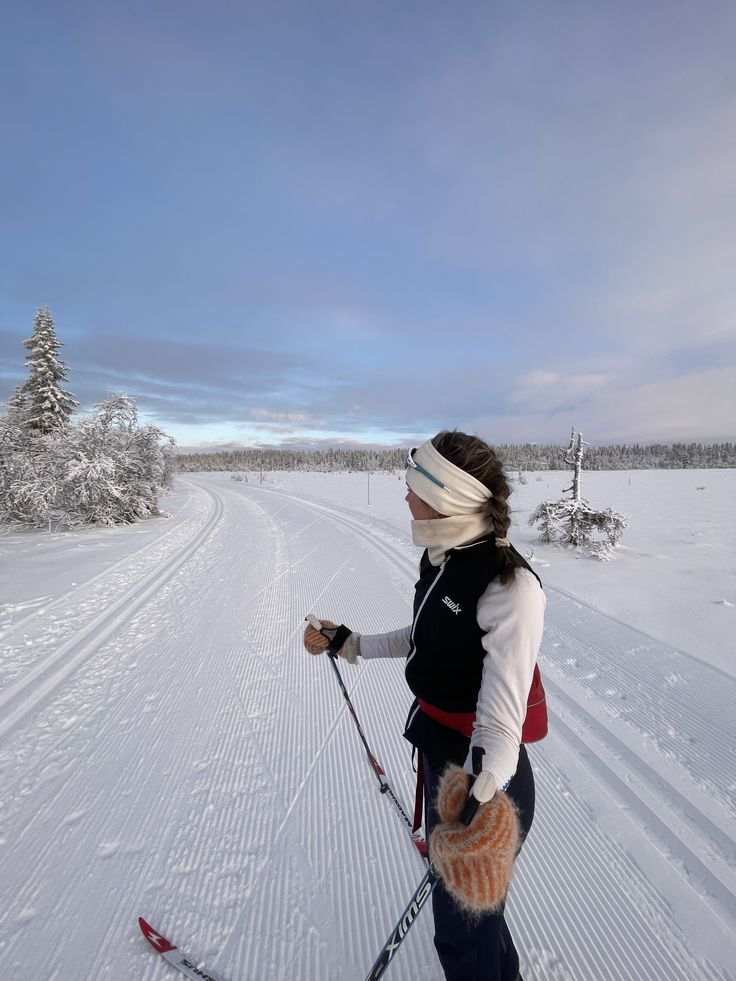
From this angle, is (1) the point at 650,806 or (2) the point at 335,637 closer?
(2) the point at 335,637

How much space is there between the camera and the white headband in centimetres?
146

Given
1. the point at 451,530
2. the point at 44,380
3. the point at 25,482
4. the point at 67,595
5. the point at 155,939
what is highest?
the point at 44,380

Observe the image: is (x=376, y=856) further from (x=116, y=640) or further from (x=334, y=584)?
(x=334, y=584)

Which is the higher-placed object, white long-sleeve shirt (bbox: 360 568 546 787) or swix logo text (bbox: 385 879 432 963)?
white long-sleeve shirt (bbox: 360 568 546 787)

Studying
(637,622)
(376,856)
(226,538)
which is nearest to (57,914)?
(376,856)

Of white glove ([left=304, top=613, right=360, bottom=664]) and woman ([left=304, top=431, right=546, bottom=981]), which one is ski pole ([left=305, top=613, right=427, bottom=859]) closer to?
white glove ([left=304, top=613, right=360, bottom=664])

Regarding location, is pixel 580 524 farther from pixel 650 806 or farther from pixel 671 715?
pixel 650 806

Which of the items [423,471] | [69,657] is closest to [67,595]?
[69,657]

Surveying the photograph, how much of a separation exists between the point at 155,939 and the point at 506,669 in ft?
6.76

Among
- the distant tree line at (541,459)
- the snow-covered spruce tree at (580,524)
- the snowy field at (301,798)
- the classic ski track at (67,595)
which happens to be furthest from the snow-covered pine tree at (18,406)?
the distant tree line at (541,459)

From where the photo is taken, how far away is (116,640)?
5.03 metres

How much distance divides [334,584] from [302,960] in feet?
17.6

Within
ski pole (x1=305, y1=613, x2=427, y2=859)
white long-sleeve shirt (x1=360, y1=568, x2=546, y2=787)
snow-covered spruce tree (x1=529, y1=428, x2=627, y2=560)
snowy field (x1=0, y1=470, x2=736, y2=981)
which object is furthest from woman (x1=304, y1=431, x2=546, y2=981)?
snow-covered spruce tree (x1=529, y1=428, x2=627, y2=560)

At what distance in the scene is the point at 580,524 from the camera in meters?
9.57
